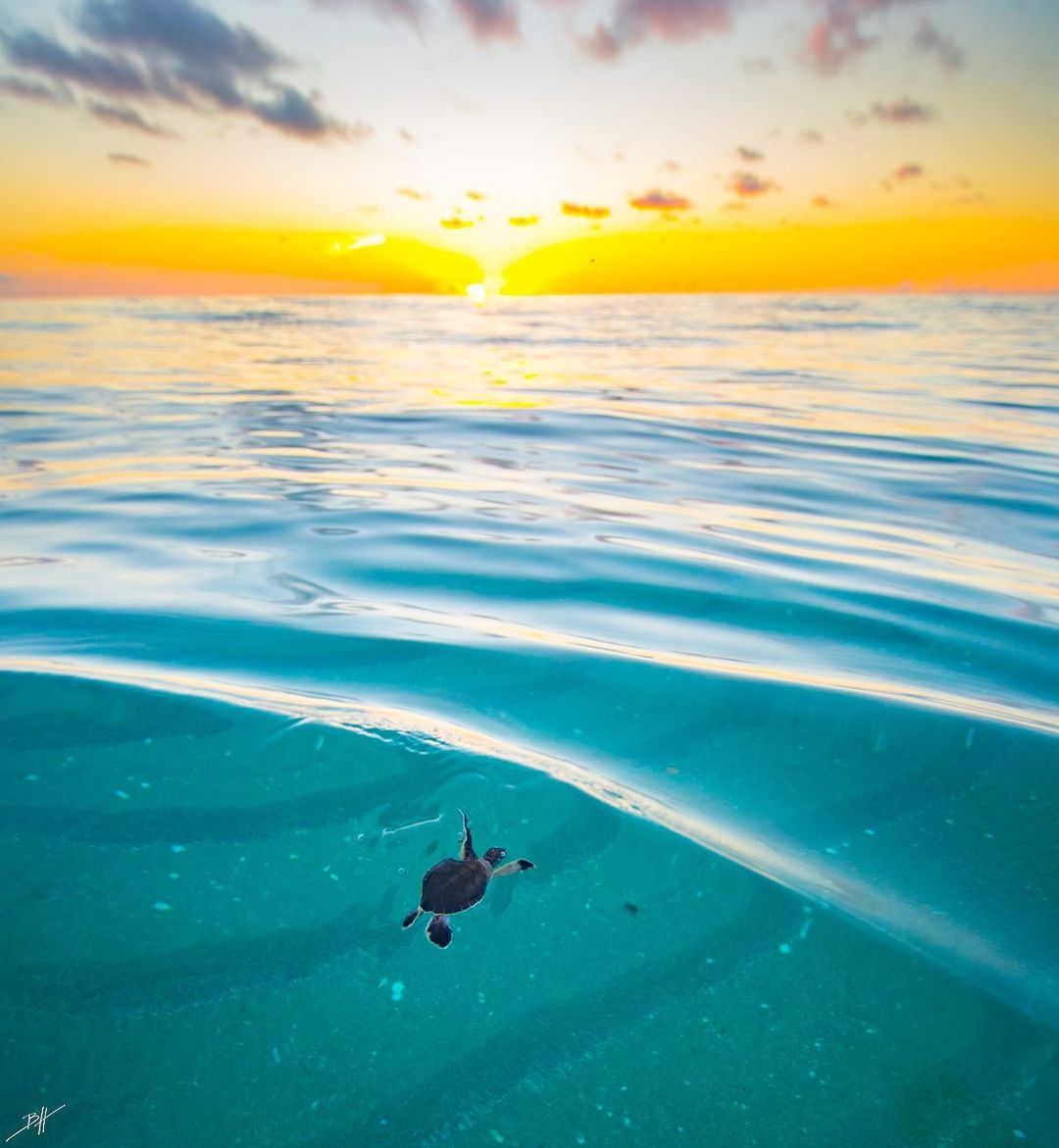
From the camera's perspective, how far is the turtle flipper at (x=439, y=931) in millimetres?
1641

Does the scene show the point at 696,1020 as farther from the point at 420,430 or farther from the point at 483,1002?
the point at 420,430

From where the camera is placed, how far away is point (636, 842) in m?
1.94

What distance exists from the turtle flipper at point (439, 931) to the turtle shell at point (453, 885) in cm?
2

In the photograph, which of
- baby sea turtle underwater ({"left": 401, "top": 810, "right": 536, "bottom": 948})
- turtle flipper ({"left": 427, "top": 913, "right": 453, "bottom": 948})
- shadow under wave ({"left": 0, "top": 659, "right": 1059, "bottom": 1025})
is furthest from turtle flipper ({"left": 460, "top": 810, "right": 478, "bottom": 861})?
shadow under wave ({"left": 0, "top": 659, "right": 1059, "bottom": 1025})

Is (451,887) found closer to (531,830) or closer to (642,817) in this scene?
(531,830)

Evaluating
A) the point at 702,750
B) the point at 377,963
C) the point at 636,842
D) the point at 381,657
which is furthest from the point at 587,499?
the point at 377,963

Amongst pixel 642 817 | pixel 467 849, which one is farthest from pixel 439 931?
pixel 642 817

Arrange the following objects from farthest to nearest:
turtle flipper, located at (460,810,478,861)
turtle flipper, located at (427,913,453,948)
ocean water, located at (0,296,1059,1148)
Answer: turtle flipper, located at (460,810,478,861)
turtle flipper, located at (427,913,453,948)
ocean water, located at (0,296,1059,1148)

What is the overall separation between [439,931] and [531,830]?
0.41m

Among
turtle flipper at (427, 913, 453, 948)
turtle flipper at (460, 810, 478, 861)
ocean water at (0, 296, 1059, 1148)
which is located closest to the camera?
ocean water at (0, 296, 1059, 1148)

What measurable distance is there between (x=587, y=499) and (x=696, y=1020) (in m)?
4.77

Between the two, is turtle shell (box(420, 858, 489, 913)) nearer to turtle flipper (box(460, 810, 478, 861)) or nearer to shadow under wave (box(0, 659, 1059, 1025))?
turtle flipper (box(460, 810, 478, 861))

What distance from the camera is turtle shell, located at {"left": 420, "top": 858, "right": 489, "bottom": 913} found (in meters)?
1.67

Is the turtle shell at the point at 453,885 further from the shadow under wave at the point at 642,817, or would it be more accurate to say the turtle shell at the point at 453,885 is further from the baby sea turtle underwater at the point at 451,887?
the shadow under wave at the point at 642,817
